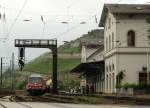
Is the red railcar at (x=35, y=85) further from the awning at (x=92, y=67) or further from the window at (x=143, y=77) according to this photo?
the window at (x=143, y=77)

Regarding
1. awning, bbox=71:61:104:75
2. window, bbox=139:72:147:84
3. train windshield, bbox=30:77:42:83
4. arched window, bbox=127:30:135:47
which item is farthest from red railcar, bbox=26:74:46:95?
window, bbox=139:72:147:84

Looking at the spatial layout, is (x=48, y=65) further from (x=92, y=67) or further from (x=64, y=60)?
(x=92, y=67)

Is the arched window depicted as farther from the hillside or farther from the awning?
the hillside

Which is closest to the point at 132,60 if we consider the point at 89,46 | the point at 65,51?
the point at 89,46

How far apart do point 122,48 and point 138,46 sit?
1.94 meters

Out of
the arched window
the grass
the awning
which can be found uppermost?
the grass

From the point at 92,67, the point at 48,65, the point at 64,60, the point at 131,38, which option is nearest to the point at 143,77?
the point at 131,38

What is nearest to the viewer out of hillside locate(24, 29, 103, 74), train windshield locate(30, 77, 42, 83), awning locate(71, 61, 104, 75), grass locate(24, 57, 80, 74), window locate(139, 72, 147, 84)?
window locate(139, 72, 147, 84)

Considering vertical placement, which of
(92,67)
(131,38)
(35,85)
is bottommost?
(35,85)

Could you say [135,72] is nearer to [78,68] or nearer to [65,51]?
[78,68]

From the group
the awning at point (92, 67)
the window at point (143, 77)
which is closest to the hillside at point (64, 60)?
the awning at point (92, 67)

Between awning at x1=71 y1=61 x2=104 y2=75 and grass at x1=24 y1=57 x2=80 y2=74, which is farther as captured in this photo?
grass at x1=24 y1=57 x2=80 y2=74

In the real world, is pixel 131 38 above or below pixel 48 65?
below

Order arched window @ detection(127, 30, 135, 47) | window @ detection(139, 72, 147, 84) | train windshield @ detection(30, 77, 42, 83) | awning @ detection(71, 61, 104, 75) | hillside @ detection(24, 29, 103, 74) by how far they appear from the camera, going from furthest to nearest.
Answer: hillside @ detection(24, 29, 103, 74) → train windshield @ detection(30, 77, 42, 83) → awning @ detection(71, 61, 104, 75) → arched window @ detection(127, 30, 135, 47) → window @ detection(139, 72, 147, 84)
